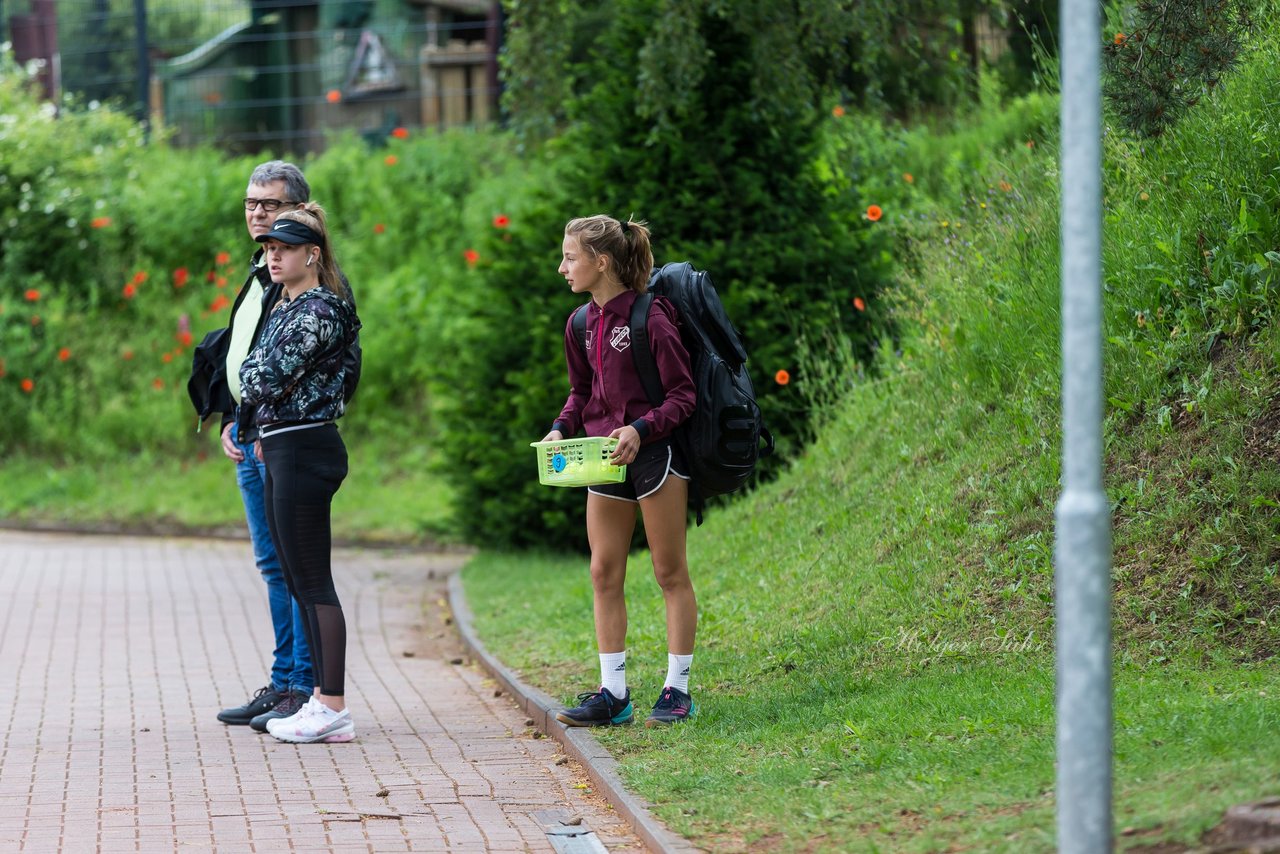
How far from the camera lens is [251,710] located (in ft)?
23.7

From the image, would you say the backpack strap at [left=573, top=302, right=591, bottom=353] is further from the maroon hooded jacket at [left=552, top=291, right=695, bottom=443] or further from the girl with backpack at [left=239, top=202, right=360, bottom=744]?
the girl with backpack at [left=239, top=202, right=360, bottom=744]

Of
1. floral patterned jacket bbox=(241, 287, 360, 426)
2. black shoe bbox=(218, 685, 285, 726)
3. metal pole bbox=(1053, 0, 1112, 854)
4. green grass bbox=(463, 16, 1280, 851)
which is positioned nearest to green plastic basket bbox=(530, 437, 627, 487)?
floral patterned jacket bbox=(241, 287, 360, 426)

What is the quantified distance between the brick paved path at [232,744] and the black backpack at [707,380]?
4.39 ft

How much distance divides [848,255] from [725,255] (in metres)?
0.86

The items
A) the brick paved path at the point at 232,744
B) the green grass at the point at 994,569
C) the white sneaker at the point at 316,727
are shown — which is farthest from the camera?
the white sneaker at the point at 316,727

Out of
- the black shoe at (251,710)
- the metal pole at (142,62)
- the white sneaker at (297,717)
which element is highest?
the metal pole at (142,62)

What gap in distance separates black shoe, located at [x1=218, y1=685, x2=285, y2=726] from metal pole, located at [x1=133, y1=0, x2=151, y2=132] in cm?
1501

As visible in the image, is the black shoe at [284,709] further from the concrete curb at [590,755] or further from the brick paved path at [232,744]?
the concrete curb at [590,755]

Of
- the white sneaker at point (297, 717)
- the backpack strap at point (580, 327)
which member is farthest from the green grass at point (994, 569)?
the backpack strap at point (580, 327)

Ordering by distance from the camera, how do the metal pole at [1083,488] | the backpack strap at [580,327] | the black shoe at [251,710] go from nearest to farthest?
1. the metal pole at [1083,488]
2. the backpack strap at [580,327]
3. the black shoe at [251,710]

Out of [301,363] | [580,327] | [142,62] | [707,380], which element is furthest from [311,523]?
[142,62]

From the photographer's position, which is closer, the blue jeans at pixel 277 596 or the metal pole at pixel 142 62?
the blue jeans at pixel 277 596

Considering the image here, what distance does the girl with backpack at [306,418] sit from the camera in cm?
650

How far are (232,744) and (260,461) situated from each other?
3.94 ft
